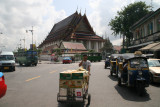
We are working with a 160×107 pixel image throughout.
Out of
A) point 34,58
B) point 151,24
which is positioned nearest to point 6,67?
point 34,58

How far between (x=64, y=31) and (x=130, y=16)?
41.0m

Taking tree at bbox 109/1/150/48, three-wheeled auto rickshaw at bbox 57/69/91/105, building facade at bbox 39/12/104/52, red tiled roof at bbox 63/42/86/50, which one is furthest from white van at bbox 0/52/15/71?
building facade at bbox 39/12/104/52

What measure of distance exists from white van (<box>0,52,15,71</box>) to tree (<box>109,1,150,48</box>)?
30526mm

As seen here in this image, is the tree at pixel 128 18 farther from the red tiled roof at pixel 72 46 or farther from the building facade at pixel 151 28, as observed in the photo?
the red tiled roof at pixel 72 46

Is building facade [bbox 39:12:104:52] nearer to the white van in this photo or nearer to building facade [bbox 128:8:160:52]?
building facade [bbox 128:8:160:52]

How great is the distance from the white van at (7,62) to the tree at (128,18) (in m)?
30.5

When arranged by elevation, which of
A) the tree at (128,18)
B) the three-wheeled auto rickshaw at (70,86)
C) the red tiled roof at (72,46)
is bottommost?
the three-wheeled auto rickshaw at (70,86)

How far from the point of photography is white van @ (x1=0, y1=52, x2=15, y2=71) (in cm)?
1798

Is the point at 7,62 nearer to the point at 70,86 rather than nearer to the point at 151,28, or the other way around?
the point at 70,86

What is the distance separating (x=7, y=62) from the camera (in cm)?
1811

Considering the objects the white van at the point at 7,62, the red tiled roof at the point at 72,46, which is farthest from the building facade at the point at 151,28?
the red tiled roof at the point at 72,46

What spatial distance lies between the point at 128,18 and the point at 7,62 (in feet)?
105

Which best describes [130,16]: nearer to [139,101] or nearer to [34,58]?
[34,58]

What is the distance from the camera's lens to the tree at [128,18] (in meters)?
40.8
